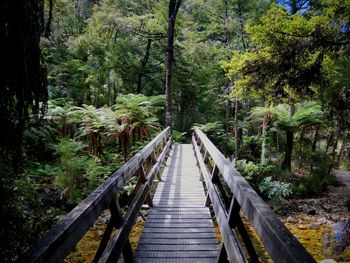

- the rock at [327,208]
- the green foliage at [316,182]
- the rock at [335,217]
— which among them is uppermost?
the green foliage at [316,182]

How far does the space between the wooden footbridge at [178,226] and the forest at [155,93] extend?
751 mm

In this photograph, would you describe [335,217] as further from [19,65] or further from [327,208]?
[19,65]

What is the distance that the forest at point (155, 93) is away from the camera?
2143 mm

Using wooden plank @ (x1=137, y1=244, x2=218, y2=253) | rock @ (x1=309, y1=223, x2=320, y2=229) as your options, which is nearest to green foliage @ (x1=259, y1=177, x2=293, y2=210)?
rock @ (x1=309, y1=223, x2=320, y2=229)

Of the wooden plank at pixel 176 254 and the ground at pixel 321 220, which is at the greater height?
the wooden plank at pixel 176 254

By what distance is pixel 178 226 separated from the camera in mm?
4020

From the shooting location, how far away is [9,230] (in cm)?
282

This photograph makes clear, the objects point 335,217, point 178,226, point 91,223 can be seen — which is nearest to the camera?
point 91,223

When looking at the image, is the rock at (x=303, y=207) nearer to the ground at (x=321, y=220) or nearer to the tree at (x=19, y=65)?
the ground at (x=321, y=220)

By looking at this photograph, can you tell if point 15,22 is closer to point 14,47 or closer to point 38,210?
point 14,47

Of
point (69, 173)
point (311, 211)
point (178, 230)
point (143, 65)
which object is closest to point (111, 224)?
point (178, 230)

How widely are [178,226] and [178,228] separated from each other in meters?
0.07

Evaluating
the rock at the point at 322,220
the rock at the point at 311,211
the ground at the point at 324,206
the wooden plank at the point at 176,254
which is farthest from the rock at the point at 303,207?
the wooden plank at the point at 176,254

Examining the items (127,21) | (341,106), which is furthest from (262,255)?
(127,21)
